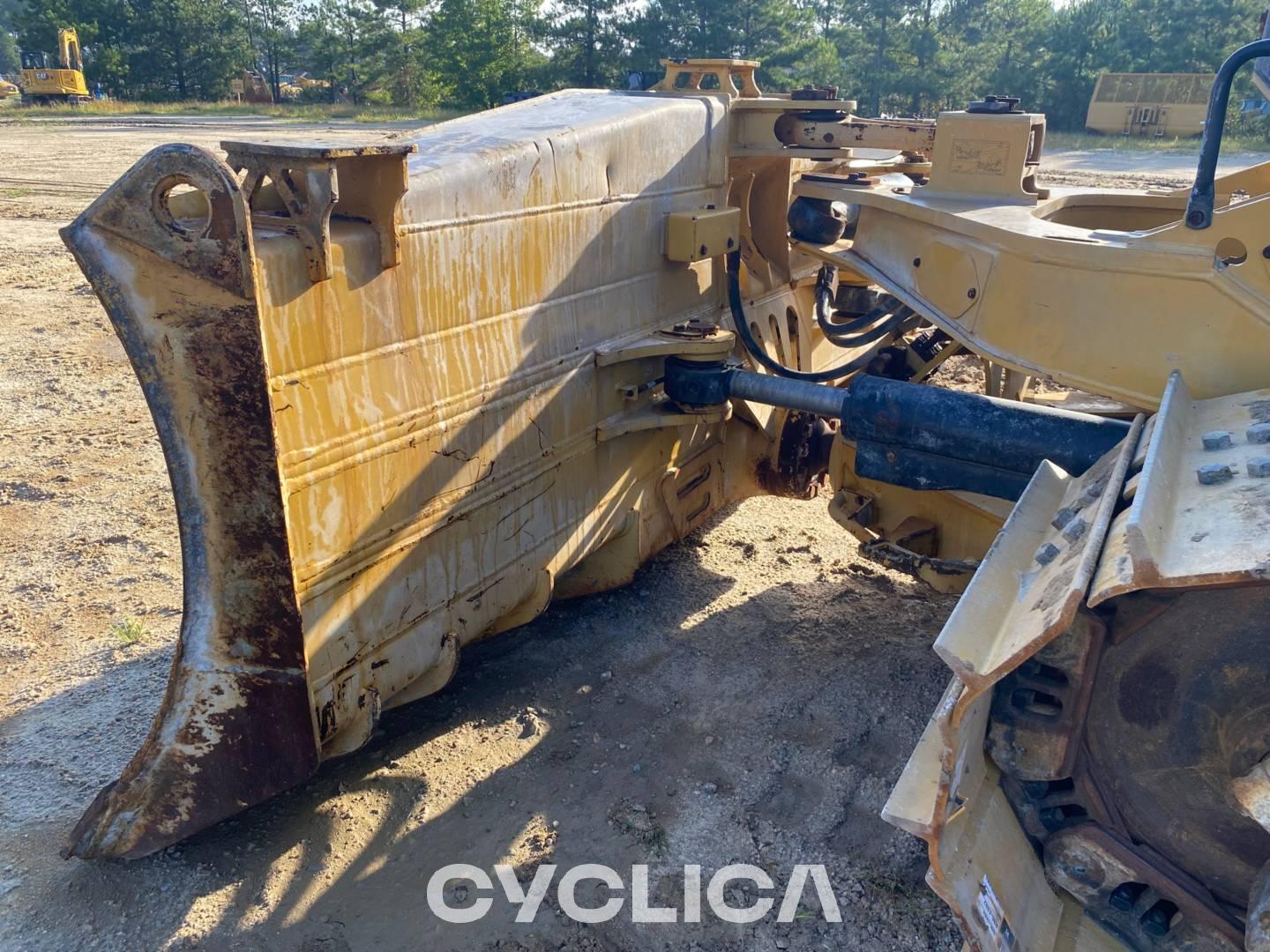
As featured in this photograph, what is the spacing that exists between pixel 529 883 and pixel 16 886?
4.07 feet

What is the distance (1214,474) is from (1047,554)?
352 mm

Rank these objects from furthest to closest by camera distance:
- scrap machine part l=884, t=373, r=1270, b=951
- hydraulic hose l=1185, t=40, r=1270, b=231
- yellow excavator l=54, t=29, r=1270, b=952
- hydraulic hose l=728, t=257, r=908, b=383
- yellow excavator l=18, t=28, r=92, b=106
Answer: yellow excavator l=18, t=28, r=92, b=106, hydraulic hose l=728, t=257, r=908, b=383, hydraulic hose l=1185, t=40, r=1270, b=231, yellow excavator l=54, t=29, r=1270, b=952, scrap machine part l=884, t=373, r=1270, b=951

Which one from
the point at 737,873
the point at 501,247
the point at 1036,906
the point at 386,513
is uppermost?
the point at 501,247

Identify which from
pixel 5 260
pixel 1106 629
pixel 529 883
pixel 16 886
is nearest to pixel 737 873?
pixel 529 883

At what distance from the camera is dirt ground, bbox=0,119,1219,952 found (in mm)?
2605

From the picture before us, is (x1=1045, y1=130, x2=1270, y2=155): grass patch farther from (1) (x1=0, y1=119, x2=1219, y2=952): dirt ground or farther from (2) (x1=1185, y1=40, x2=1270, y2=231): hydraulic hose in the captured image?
(2) (x1=1185, y1=40, x2=1270, y2=231): hydraulic hose

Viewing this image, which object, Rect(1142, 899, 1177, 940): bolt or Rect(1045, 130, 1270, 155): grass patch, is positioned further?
Rect(1045, 130, 1270, 155): grass patch

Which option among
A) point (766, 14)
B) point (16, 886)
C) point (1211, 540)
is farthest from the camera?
point (766, 14)

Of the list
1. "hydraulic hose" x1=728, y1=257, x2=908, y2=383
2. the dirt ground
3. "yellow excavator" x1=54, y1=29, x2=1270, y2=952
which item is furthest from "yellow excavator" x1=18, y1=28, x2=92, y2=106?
"hydraulic hose" x1=728, y1=257, x2=908, y2=383

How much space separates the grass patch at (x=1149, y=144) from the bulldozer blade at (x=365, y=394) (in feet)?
61.8

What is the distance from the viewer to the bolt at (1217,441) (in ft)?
7.54

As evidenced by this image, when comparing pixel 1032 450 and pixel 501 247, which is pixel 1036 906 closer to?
pixel 1032 450

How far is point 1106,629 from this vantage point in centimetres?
215

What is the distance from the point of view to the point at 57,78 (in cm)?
3064
